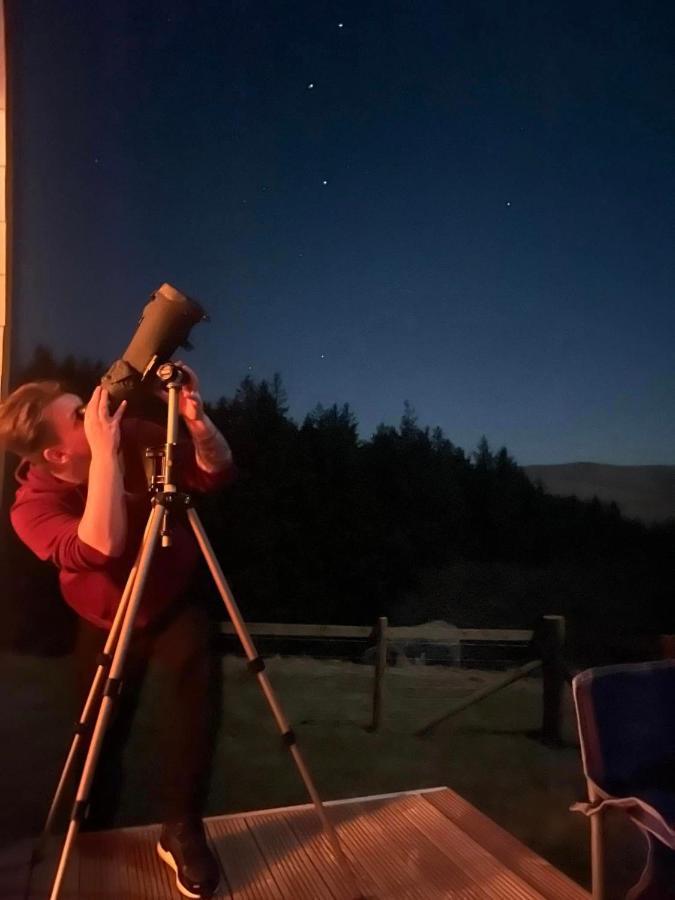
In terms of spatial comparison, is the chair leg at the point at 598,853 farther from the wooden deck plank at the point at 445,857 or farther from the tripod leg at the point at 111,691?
the tripod leg at the point at 111,691

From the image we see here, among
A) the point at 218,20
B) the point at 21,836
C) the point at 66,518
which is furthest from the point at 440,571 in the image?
the point at 218,20

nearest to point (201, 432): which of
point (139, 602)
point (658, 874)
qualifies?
point (139, 602)

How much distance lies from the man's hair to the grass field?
77 cm

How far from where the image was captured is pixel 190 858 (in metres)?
2.40

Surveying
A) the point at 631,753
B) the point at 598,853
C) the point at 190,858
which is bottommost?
the point at 190,858

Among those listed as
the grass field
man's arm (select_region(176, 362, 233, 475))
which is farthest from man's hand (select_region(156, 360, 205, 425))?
Answer: the grass field

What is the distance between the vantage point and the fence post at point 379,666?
3379 mm

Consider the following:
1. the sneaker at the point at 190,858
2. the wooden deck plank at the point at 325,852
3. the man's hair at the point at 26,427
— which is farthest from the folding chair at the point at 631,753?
the man's hair at the point at 26,427

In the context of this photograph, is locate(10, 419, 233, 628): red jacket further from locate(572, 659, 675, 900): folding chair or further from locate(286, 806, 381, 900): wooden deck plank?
locate(572, 659, 675, 900): folding chair

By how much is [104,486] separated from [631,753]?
5.50 ft

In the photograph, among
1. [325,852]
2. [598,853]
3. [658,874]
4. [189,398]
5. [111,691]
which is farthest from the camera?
[325,852]

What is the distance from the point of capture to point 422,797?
3.18 meters

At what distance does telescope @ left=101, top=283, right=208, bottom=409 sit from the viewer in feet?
8.09

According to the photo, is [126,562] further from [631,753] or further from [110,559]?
[631,753]
